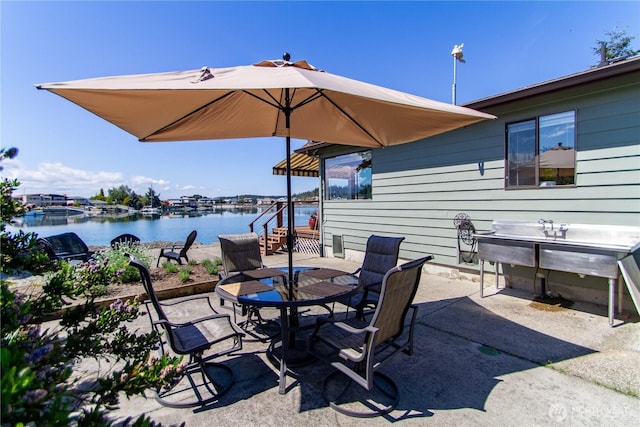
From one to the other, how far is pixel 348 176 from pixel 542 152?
4.30 m

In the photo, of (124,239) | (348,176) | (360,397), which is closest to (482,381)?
(360,397)

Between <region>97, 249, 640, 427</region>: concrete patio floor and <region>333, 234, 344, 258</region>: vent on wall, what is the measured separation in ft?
13.9

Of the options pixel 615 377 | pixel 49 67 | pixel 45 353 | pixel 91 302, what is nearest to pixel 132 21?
pixel 49 67

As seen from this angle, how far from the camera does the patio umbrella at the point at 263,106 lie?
76.8 inches

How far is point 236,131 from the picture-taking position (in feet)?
13.3

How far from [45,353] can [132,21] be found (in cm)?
533

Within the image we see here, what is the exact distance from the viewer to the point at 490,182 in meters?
5.23

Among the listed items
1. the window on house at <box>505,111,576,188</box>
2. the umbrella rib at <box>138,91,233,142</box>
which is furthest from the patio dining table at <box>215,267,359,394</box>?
the window on house at <box>505,111,576,188</box>

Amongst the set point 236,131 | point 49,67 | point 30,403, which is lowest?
point 30,403

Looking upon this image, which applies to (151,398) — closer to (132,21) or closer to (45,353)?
(45,353)

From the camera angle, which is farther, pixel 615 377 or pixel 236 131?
pixel 236 131

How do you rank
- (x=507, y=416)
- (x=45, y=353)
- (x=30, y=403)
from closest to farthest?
(x=30, y=403)
(x=45, y=353)
(x=507, y=416)

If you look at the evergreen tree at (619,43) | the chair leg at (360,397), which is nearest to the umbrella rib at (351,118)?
the chair leg at (360,397)

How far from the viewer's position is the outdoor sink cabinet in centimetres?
354
